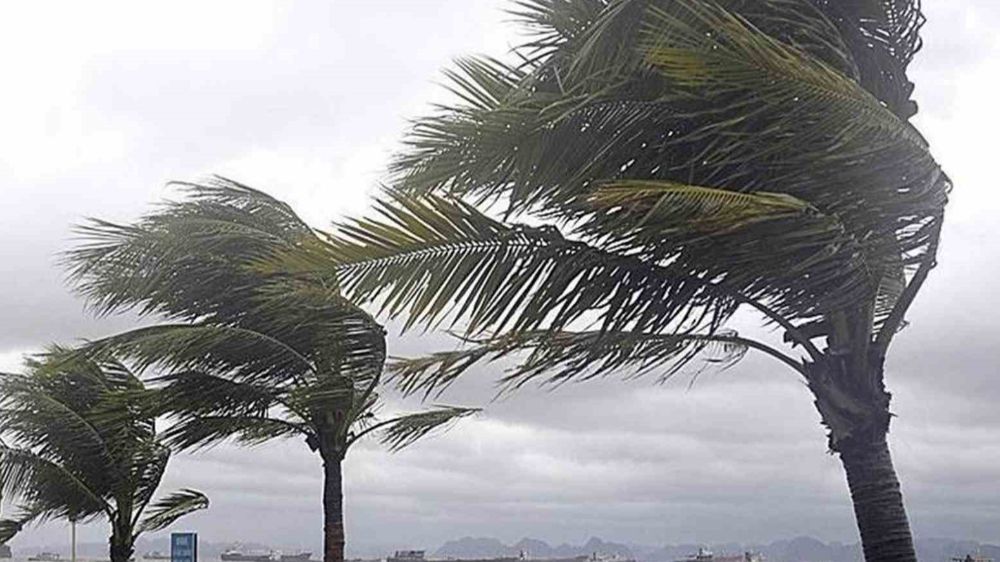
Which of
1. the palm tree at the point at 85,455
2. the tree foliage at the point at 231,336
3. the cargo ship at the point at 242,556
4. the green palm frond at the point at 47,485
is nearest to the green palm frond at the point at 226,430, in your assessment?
the tree foliage at the point at 231,336

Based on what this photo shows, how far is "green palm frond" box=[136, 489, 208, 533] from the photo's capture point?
16250 mm

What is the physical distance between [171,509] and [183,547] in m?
0.58

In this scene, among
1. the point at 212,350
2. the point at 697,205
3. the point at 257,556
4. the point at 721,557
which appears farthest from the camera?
the point at 257,556

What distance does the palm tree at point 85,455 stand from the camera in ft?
52.5

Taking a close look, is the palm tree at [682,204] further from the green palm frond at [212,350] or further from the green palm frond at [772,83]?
the green palm frond at [212,350]

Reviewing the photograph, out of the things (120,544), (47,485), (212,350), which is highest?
(212,350)

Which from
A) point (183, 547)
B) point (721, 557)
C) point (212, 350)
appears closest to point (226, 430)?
point (212, 350)

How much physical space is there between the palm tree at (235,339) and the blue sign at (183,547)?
3.76m

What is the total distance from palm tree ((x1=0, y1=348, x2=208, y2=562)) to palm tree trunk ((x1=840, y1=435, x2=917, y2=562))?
1038cm

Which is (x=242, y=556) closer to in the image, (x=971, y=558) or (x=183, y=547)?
(x=183, y=547)

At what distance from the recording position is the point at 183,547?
649 inches

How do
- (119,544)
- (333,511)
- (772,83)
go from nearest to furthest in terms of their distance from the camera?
(772,83) < (333,511) < (119,544)

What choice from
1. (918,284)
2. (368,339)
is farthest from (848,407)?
(368,339)

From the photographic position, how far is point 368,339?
468 inches
